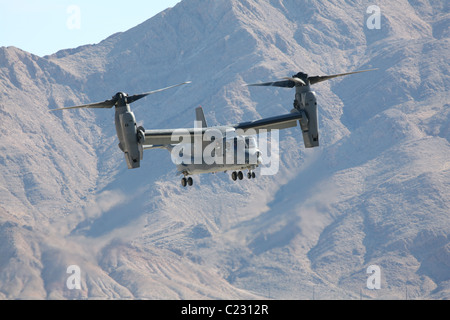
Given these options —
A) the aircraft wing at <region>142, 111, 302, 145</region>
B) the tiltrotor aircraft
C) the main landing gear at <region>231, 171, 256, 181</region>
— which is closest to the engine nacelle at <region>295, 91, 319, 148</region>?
the tiltrotor aircraft

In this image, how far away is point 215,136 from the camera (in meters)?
65.8

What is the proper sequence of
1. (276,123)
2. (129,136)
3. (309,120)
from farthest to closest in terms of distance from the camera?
(276,123), (309,120), (129,136)

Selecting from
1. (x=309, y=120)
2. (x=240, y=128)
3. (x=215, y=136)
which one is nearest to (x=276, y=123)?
(x=309, y=120)

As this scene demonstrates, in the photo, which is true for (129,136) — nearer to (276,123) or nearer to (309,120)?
(276,123)

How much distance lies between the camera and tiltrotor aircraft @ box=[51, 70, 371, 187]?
52312 millimetres

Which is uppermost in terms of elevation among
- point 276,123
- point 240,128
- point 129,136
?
point 240,128

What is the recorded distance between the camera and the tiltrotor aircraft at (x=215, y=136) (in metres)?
52.3

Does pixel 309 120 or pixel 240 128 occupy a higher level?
pixel 240 128

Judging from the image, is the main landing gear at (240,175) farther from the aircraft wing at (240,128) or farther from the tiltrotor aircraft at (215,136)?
the aircraft wing at (240,128)

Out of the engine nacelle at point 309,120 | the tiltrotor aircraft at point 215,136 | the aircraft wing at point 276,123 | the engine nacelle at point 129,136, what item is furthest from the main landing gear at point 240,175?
the engine nacelle at point 129,136
